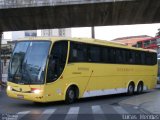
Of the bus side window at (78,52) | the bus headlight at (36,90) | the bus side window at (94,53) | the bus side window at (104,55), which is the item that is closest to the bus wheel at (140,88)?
the bus side window at (104,55)

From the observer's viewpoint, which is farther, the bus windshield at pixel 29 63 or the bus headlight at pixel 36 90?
the bus windshield at pixel 29 63

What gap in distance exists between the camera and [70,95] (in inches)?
781

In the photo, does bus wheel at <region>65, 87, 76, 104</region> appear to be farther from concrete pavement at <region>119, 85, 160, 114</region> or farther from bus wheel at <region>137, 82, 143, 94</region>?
bus wheel at <region>137, 82, 143, 94</region>

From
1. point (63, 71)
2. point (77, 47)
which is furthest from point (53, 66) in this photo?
point (77, 47)

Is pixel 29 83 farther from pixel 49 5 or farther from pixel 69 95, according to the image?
pixel 49 5

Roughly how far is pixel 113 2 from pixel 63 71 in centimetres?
1120

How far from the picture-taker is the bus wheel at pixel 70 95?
19.6m

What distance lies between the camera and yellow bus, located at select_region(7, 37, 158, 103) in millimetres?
18188

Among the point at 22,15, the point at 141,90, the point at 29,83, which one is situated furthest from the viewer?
the point at 22,15

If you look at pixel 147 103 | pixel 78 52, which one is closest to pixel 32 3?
pixel 78 52

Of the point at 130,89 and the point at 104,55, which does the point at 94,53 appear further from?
the point at 130,89

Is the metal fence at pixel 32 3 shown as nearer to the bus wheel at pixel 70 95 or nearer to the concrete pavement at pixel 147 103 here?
the concrete pavement at pixel 147 103

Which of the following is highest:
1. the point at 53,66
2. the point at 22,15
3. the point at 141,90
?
the point at 22,15

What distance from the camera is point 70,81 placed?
1981 cm
